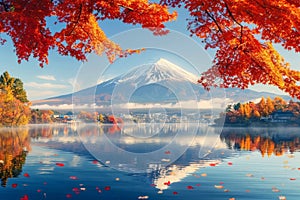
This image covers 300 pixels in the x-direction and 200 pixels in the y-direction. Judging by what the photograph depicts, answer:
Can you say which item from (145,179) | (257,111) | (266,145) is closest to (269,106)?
(257,111)

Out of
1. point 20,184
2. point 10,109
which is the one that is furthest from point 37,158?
point 10,109

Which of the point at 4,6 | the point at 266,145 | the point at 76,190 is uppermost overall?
the point at 4,6

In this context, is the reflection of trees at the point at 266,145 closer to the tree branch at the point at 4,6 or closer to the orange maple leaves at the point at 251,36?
the orange maple leaves at the point at 251,36

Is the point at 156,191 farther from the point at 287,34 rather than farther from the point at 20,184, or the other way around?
the point at 287,34

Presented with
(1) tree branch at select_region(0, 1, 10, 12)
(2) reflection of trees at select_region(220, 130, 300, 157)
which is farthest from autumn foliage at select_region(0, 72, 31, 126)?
(1) tree branch at select_region(0, 1, 10, 12)

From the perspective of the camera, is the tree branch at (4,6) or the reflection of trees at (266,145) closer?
the tree branch at (4,6)

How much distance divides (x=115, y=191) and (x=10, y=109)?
5948 cm

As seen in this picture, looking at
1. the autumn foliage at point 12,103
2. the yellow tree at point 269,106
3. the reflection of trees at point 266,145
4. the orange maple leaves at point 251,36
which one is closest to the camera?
the orange maple leaves at point 251,36

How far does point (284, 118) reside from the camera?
89.0 metres

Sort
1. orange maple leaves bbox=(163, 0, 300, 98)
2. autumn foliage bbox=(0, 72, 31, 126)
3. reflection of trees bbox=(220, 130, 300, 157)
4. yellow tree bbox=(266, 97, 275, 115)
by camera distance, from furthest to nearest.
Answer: yellow tree bbox=(266, 97, 275, 115) → autumn foliage bbox=(0, 72, 31, 126) → reflection of trees bbox=(220, 130, 300, 157) → orange maple leaves bbox=(163, 0, 300, 98)

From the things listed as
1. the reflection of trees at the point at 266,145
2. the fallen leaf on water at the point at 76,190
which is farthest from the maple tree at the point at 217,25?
the reflection of trees at the point at 266,145

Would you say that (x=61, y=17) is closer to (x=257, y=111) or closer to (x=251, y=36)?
(x=251, y=36)

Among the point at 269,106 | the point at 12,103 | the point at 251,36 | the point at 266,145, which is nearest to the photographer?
the point at 251,36

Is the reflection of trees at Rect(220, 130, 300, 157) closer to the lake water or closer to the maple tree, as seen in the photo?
the lake water
